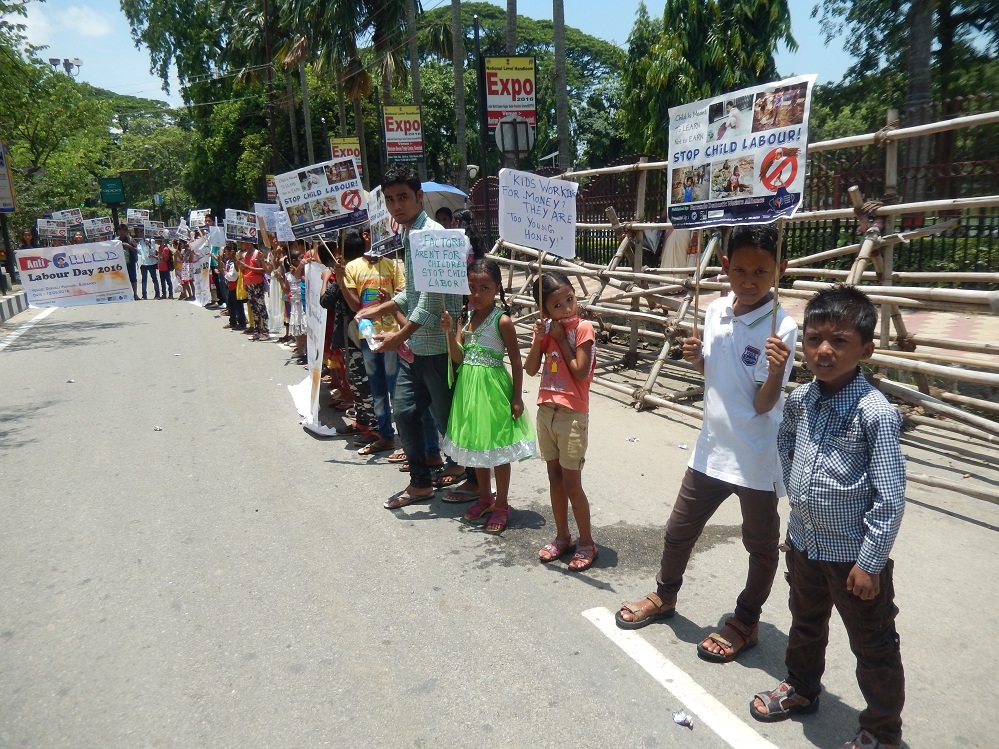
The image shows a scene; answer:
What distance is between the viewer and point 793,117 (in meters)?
3.24

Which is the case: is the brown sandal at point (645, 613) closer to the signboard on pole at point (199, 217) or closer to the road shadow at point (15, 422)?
the road shadow at point (15, 422)

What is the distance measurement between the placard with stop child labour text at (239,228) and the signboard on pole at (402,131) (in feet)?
28.5

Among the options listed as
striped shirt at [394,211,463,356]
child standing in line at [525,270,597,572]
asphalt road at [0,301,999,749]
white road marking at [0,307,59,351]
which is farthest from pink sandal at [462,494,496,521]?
white road marking at [0,307,59,351]

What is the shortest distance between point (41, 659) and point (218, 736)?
1126mm

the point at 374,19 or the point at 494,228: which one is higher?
the point at 374,19

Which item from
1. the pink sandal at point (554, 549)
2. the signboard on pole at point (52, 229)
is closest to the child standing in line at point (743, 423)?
the pink sandal at point (554, 549)

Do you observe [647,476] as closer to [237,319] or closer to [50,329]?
[237,319]

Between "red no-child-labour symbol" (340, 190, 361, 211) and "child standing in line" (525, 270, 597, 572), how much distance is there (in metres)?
3.06

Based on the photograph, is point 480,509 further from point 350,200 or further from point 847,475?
point 350,200

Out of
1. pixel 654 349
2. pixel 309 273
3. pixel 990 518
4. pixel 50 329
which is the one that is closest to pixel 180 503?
pixel 309 273

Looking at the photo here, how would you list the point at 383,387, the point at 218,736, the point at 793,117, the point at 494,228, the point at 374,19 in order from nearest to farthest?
1. the point at 218,736
2. the point at 793,117
3. the point at 383,387
4. the point at 494,228
5. the point at 374,19

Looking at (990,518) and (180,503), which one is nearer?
(990,518)

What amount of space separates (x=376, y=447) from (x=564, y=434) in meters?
2.70

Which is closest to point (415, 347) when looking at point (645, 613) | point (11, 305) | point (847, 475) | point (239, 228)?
point (645, 613)
